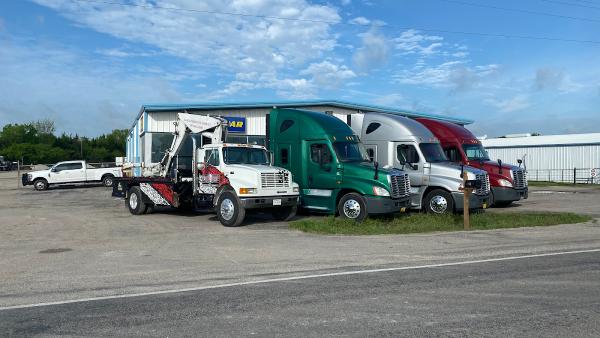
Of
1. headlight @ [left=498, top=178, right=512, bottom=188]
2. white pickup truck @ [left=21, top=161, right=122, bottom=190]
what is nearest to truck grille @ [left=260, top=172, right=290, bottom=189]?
headlight @ [left=498, top=178, right=512, bottom=188]

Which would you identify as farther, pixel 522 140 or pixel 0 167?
pixel 0 167

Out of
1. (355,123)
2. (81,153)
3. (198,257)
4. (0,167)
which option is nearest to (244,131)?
(355,123)

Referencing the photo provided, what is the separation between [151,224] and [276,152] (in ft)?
14.9

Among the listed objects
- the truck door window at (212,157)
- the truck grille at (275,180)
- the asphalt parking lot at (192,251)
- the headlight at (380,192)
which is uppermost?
the truck door window at (212,157)

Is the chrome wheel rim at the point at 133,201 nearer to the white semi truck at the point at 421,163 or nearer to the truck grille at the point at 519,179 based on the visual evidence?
the white semi truck at the point at 421,163

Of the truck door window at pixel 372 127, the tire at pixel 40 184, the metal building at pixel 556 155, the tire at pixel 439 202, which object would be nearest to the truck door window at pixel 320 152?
the truck door window at pixel 372 127

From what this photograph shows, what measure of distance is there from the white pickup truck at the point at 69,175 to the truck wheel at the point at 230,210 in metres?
21.6

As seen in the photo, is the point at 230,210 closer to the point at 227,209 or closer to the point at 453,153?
the point at 227,209

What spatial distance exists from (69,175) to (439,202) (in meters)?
26.5

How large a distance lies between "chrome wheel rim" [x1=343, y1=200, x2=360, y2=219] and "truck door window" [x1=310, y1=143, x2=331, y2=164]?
4.87 feet

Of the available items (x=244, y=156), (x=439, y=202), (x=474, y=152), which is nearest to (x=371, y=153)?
(x=439, y=202)

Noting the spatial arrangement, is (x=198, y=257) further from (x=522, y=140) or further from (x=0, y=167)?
(x=0, y=167)

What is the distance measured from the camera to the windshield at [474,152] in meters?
20.1

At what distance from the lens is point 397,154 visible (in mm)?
18016
